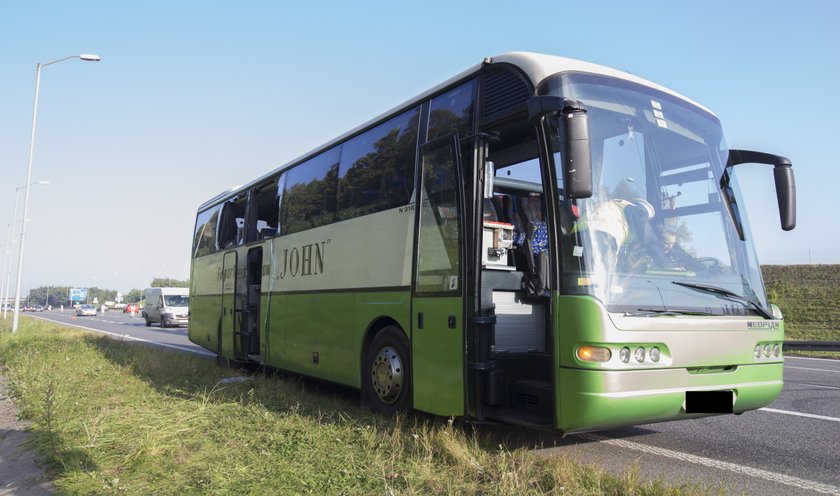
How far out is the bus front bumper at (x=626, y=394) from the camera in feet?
15.0

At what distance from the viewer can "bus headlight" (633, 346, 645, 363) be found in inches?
185

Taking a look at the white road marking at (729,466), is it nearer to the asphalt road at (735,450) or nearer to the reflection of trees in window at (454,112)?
the asphalt road at (735,450)

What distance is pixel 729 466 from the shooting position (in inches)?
202

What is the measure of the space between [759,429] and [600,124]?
12.4 feet

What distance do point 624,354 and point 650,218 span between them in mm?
1279

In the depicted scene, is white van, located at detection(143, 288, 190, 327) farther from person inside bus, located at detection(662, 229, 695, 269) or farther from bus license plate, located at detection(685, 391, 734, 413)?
bus license plate, located at detection(685, 391, 734, 413)

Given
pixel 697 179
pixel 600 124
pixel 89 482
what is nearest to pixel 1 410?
pixel 89 482

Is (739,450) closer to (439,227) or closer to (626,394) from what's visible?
(626,394)

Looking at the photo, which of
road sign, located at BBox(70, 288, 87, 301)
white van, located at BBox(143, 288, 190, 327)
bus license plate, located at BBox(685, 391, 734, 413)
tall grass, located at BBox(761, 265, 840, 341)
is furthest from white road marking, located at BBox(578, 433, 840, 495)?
road sign, located at BBox(70, 288, 87, 301)

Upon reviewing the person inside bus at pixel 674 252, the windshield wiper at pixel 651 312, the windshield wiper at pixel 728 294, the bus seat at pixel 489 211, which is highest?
the bus seat at pixel 489 211

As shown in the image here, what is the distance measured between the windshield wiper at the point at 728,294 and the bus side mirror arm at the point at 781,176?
1.08 m

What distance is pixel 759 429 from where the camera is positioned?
6.55 metres

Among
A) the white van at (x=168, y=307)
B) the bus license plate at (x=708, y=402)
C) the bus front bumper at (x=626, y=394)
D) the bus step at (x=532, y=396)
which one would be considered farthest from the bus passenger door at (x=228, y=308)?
the white van at (x=168, y=307)

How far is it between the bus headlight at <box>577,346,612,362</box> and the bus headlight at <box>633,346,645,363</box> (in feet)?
0.83
